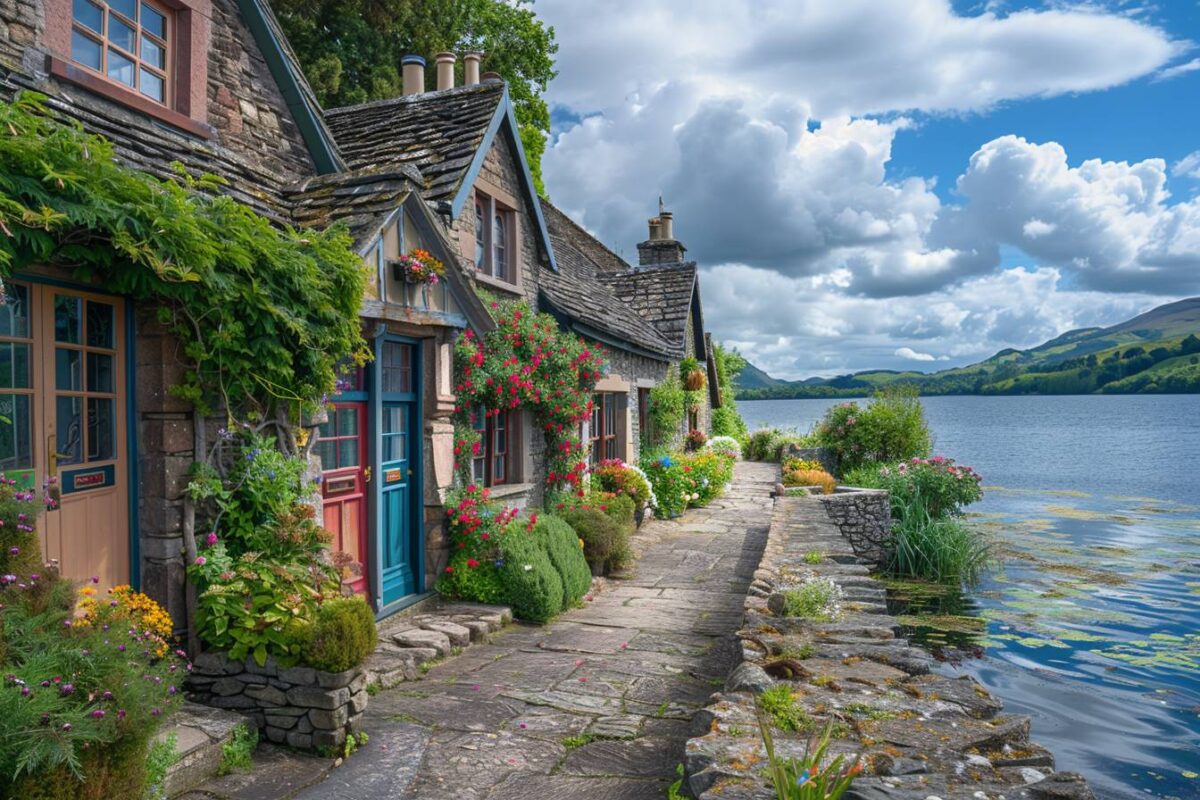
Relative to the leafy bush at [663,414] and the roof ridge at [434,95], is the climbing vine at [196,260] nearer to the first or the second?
the roof ridge at [434,95]

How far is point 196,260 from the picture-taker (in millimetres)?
4750

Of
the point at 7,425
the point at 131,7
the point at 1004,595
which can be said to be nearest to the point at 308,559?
the point at 7,425

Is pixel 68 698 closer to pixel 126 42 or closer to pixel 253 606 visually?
pixel 253 606

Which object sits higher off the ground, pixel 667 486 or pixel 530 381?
pixel 530 381

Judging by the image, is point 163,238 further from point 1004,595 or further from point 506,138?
point 1004,595

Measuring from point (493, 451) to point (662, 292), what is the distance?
1180 centimetres

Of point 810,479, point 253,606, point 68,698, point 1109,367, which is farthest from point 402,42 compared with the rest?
point 1109,367

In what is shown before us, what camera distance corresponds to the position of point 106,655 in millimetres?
3430

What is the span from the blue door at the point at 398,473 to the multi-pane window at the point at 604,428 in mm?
6205

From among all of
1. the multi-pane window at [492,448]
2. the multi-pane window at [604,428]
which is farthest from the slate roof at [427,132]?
the multi-pane window at [604,428]

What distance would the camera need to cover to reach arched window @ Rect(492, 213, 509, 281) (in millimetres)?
10562

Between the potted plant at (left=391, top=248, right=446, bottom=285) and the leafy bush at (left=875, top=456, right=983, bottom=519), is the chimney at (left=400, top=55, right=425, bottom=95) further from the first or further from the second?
the leafy bush at (left=875, top=456, right=983, bottom=519)

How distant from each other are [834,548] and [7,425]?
851 cm

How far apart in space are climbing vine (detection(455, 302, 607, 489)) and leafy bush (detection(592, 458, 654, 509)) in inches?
57.1
